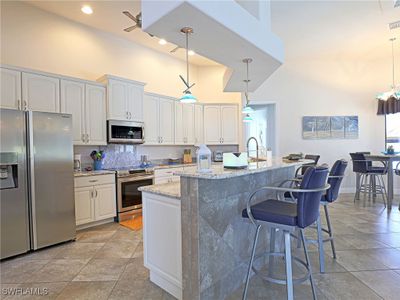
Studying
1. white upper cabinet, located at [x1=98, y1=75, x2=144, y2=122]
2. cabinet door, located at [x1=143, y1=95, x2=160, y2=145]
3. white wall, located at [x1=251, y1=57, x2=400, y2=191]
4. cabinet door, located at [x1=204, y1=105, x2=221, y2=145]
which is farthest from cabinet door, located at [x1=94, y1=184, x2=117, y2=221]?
white wall, located at [x1=251, y1=57, x2=400, y2=191]

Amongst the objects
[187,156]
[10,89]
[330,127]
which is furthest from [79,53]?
[330,127]

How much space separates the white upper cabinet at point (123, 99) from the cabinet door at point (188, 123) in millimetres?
1279

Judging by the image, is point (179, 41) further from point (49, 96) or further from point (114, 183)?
point (114, 183)

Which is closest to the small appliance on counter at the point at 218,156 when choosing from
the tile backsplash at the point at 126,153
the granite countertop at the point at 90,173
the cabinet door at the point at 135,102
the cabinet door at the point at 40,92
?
the tile backsplash at the point at 126,153

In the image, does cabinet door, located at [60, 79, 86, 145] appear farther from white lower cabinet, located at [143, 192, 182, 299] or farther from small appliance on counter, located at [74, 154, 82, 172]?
white lower cabinet, located at [143, 192, 182, 299]

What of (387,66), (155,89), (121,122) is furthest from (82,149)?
(387,66)

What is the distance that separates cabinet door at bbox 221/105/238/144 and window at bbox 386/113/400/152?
3.80 m

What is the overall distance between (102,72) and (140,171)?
2.05 meters

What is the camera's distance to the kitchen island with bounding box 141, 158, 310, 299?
5.93ft

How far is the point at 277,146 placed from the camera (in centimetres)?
609

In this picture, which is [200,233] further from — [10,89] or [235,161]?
[10,89]

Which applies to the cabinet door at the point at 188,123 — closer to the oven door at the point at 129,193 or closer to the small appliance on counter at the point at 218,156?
the small appliance on counter at the point at 218,156

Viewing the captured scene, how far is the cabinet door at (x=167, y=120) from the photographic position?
5298 millimetres

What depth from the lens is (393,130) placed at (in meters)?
5.97
